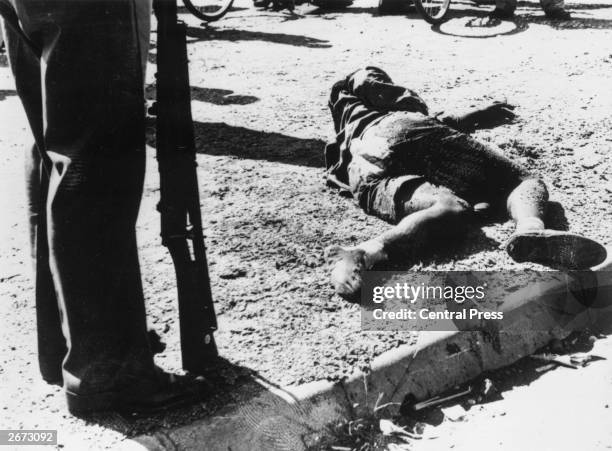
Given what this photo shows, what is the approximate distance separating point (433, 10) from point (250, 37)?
2.39 metres

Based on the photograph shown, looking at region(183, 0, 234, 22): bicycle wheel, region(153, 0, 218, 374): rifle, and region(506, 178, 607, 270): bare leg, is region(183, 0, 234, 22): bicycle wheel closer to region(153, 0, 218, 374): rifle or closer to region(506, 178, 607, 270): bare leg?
region(506, 178, 607, 270): bare leg

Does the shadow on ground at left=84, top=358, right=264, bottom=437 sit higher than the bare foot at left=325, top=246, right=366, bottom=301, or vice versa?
the bare foot at left=325, top=246, right=366, bottom=301

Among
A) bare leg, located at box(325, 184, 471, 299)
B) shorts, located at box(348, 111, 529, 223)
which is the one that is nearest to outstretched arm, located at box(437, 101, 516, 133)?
shorts, located at box(348, 111, 529, 223)

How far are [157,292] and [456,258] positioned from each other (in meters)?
1.39

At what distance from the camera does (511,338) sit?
114 inches

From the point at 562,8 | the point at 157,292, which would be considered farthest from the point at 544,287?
the point at 562,8

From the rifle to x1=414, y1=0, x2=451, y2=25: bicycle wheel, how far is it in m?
6.23

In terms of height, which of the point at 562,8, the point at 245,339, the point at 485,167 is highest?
the point at 562,8

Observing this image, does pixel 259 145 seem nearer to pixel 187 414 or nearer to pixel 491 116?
pixel 491 116

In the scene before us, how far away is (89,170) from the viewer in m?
2.08

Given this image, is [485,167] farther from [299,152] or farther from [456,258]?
[299,152]

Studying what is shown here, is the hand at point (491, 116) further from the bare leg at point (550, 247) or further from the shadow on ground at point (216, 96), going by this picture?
the shadow on ground at point (216, 96)

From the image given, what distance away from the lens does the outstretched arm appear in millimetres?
4570

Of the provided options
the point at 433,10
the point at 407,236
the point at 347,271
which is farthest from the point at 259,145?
the point at 433,10
